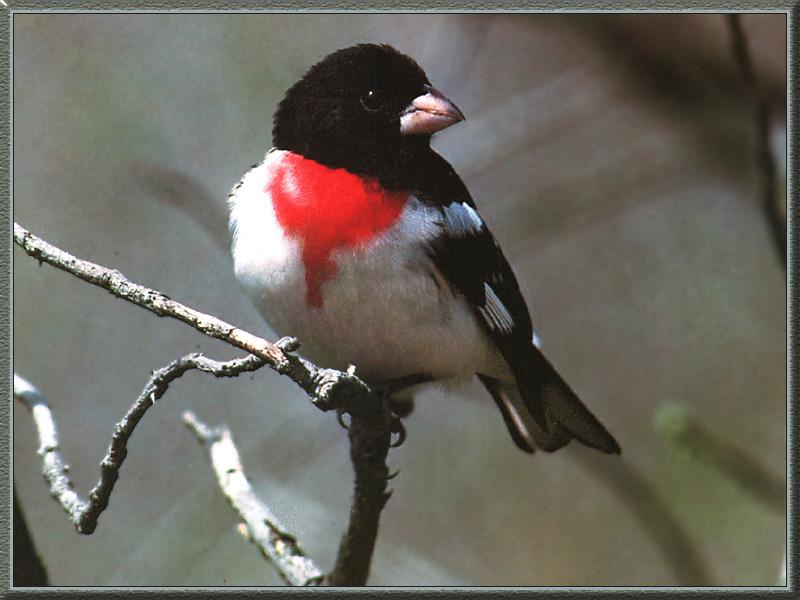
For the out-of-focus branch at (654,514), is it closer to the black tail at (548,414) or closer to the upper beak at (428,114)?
the black tail at (548,414)

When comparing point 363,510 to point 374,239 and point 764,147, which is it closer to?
point 374,239

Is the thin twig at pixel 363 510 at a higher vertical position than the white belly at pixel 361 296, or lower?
lower

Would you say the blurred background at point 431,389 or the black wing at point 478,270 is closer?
the blurred background at point 431,389

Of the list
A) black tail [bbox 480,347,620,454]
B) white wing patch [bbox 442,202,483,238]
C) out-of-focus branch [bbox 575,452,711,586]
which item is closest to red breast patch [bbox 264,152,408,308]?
white wing patch [bbox 442,202,483,238]

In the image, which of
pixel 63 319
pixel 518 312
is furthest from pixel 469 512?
pixel 63 319

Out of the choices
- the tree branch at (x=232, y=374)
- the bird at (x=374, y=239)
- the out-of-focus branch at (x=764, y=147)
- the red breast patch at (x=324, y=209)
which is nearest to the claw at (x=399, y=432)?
the tree branch at (x=232, y=374)

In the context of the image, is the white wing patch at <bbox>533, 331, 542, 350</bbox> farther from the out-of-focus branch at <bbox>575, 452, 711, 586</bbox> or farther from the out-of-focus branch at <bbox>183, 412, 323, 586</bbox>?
the out-of-focus branch at <bbox>183, 412, 323, 586</bbox>

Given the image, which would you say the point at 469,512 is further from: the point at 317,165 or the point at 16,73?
the point at 16,73

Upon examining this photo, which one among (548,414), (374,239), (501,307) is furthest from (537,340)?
(374,239)
